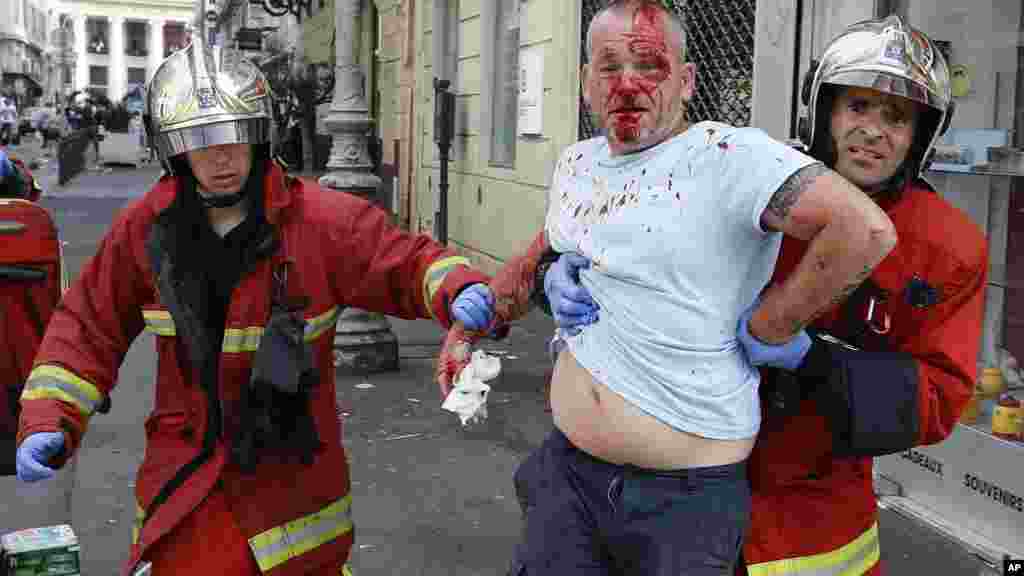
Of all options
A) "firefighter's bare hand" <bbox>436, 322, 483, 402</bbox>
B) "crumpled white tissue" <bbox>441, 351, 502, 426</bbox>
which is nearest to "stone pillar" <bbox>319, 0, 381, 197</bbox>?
"firefighter's bare hand" <bbox>436, 322, 483, 402</bbox>

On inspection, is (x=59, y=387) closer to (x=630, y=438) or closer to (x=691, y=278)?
(x=630, y=438)

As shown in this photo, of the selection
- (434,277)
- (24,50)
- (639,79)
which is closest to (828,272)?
(639,79)

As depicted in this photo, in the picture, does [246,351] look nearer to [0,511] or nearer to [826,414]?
[826,414]

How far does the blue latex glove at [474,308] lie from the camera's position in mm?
2824

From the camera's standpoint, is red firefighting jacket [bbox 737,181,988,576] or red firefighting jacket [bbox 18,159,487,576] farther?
red firefighting jacket [bbox 18,159,487,576]

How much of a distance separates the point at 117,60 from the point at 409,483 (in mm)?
116714

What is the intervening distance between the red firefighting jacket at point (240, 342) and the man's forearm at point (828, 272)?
33.2 inches

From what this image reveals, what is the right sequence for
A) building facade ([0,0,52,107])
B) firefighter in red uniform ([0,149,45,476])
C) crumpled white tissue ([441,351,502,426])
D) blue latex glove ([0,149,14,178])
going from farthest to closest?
building facade ([0,0,52,107]), blue latex glove ([0,149,14,178]), firefighter in red uniform ([0,149,45,476]), crumpled white tissue ([441,351,502,426])

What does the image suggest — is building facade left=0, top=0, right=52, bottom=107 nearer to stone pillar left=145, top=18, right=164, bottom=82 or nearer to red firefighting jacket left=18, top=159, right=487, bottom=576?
stone pillar left=145, top=18, right=164, bottom=82

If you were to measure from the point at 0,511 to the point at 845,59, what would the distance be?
431 centimetres

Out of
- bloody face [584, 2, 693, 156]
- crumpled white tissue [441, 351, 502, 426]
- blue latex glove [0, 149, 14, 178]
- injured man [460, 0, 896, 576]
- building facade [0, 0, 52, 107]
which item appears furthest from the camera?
building facade [0, 0, 52, 107]

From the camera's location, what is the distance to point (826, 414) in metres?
2.38

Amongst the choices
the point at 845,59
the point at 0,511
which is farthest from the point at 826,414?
the point at 0,511

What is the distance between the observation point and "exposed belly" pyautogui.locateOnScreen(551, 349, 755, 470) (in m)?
2.41
